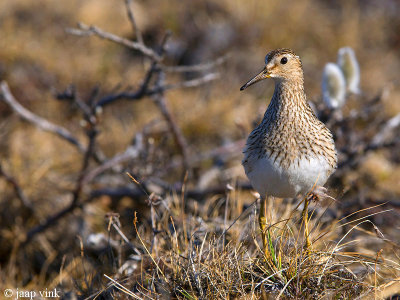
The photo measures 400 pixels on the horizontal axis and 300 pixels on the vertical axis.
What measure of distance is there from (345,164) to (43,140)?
344cm

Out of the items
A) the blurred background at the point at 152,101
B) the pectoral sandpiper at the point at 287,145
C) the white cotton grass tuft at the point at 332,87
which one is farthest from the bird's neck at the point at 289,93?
the white cotton grass tuft at the point at 332,87

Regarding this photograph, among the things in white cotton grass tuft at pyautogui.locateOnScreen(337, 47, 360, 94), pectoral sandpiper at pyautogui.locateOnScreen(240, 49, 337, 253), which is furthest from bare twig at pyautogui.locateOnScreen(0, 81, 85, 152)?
white cotton grass tuft at pyautogui.locateOnScreen(337, 47, 360, 94)

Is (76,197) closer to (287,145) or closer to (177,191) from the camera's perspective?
(177,191)

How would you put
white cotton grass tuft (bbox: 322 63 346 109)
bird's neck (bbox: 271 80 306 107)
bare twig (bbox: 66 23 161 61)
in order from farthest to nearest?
white cotton grass tuft (bbox: 322 63 346 109)
bare twig (bbox: 66 23 161 61)
bird's neck (bbox: 271 80 306 107)

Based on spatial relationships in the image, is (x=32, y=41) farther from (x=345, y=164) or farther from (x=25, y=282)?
(x=345, y=164)

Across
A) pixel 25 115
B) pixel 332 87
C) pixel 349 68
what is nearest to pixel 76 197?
pixel 25 115

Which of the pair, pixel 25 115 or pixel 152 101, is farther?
pixel 152 101

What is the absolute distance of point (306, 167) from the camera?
2.53 metres

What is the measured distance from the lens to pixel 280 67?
2.69m

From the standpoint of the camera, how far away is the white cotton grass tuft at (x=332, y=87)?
3.63m

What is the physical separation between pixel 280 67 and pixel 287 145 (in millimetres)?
465

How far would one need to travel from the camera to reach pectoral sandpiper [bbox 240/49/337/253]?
8.32ft

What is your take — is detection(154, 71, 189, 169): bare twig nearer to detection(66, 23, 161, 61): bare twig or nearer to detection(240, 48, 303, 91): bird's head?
detection(66, 23, 161, 61): bare twig

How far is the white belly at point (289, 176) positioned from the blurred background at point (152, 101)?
26 centimetres
